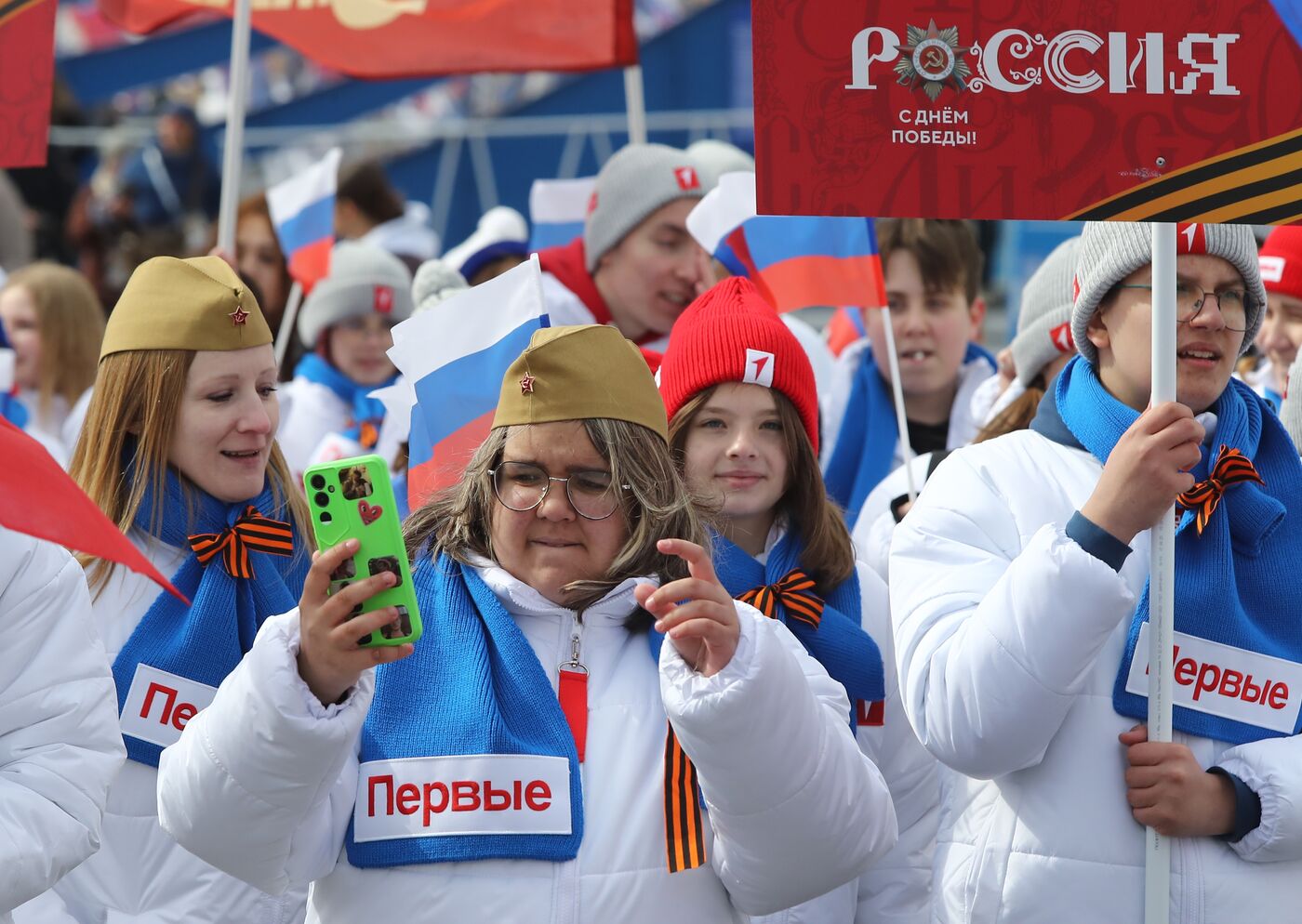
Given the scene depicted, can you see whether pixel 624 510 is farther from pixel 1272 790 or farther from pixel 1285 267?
pixel 1285 267

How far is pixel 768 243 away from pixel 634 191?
1.99ft

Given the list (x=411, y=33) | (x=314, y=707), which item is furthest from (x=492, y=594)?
(x=411, y=33)

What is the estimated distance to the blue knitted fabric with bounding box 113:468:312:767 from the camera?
3.75m

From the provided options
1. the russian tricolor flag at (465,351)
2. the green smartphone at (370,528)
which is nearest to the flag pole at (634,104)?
the russian tricolor flag at (465,351)

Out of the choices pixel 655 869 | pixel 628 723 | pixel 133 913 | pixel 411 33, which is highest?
pixel 411 33

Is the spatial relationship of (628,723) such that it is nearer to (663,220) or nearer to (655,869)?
(655,869)

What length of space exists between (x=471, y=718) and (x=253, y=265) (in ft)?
17.2

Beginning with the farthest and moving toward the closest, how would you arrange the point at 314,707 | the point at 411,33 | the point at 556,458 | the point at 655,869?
the point at 411,33 < the point at 556,458 < the point at 655,869 < the point at 314,707

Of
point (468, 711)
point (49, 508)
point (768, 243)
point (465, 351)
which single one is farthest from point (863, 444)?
point (49, 508)

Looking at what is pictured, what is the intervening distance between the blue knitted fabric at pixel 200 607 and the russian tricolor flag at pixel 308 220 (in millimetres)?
3081

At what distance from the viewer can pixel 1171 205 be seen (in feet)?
10.0

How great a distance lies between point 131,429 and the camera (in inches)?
158

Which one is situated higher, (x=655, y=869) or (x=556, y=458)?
(x=556, y=458)

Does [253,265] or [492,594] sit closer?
[492,594]
